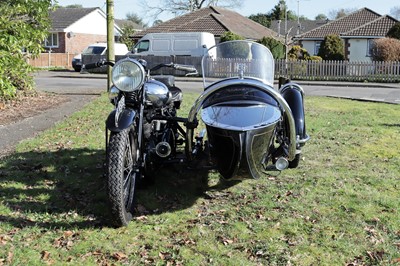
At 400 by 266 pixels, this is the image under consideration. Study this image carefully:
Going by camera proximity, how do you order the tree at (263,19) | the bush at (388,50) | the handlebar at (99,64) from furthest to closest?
the tree at (263,19) → the bush at (388,50) → the handlebar at (99,64)

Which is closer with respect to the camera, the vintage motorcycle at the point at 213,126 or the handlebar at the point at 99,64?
the vintage motorcycle at the point at 213,126

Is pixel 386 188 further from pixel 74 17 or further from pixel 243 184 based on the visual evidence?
pixel 74 17

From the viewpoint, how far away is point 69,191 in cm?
564

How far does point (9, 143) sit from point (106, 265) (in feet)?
16.4

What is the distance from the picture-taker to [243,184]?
5.99 metres

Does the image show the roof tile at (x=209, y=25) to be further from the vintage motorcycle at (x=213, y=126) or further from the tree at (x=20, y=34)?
the vintage motorcycle at (x=213, y=126)

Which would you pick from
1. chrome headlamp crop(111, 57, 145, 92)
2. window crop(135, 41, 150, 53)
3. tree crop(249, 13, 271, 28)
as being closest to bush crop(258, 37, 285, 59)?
window crop(135, 41, 150, 53)

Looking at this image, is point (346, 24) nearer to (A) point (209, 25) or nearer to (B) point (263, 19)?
(A) point (209, 25)

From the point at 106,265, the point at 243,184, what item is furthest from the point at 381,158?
the point at 106,265

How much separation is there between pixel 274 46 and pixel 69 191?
92.8 feet

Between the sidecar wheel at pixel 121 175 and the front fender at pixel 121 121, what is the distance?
5 centimetres

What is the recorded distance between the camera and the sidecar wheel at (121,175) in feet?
14.1

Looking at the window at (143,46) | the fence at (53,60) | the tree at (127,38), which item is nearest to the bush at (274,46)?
the window at (143,46)

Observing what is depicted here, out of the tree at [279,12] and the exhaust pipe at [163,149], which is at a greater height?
the tree at [279,12]
